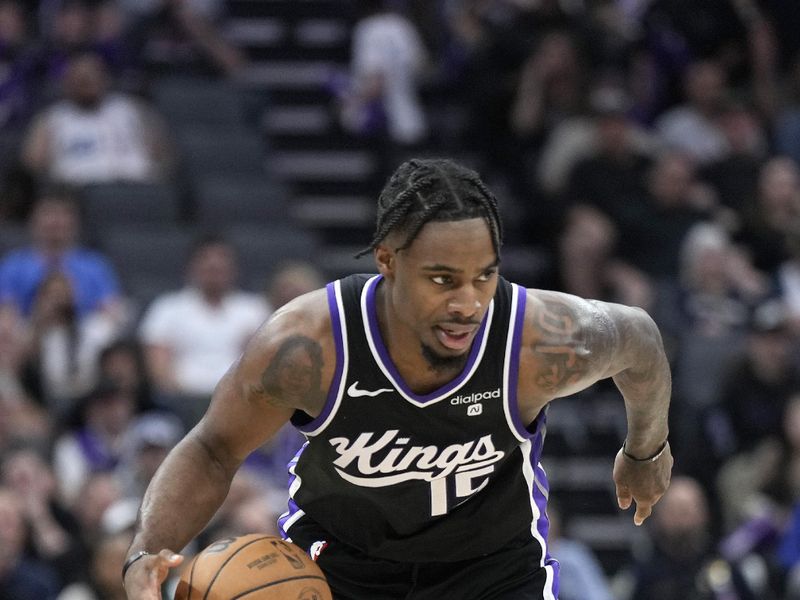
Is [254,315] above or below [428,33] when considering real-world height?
below

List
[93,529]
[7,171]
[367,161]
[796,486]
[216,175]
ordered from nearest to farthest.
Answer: [93,529]
[796,486]
[7,171]
[216,175]
[367,161]

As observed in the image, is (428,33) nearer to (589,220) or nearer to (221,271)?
(589,220)

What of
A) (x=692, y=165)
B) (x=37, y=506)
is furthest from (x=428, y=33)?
(x=37, y=506)

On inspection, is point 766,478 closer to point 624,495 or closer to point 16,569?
point 16,569

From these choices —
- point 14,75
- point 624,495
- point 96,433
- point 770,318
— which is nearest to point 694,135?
point 770,318

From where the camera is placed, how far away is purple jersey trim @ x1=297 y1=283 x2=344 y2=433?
4359 mm

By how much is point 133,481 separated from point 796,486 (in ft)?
12.4

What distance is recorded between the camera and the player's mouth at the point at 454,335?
13.8 ft

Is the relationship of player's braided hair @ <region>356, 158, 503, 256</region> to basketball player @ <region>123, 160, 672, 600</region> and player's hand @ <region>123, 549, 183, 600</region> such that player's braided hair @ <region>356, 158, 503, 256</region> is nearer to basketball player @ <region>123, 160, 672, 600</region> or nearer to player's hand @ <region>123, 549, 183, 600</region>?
basketball player @ <region>123, 160, 672, 600</region>

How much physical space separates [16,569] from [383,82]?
5.35 m

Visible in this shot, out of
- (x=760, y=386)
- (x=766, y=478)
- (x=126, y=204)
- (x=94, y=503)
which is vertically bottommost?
(x=766, y=478)

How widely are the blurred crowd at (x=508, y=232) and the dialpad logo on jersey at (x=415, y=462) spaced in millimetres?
3153

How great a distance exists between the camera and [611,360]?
450 cm

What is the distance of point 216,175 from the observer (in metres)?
11.0
